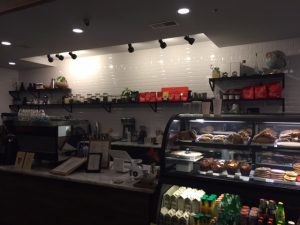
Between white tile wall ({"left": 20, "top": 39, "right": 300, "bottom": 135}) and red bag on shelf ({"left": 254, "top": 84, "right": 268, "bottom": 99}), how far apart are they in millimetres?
327

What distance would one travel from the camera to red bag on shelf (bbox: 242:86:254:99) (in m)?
4.21

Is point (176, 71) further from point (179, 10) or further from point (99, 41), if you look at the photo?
point (179, 10)

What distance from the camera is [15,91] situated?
688cm

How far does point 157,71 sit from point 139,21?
183cm

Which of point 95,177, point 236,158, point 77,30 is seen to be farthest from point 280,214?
point 77,30

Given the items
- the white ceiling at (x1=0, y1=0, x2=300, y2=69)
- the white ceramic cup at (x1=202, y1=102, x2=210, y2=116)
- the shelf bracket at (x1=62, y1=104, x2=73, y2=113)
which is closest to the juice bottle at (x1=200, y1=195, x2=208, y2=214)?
the white ceramic cup at (x1=202, y1=102, x2=210, y2=116)

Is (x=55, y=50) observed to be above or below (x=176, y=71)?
above

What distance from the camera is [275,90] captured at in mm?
4074

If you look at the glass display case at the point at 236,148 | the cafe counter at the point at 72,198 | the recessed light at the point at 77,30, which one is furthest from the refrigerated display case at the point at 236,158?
the recessed light at the point at 77,30

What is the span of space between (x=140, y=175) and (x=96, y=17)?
1970mm

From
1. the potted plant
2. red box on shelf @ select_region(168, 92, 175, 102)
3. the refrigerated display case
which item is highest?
the potted plant

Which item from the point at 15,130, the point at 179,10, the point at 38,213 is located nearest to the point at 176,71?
the point at 179,10

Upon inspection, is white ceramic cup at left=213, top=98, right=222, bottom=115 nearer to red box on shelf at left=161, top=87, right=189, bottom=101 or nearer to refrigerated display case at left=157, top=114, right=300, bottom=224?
refrigerated display case at left=157, top=114, right=300, bottom=224

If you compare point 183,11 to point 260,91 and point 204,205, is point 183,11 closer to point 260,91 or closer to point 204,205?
point 260,91
